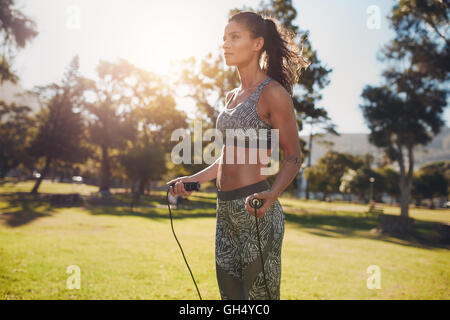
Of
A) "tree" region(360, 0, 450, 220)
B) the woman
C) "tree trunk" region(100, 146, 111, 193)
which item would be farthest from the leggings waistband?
"tree trunk" region(100, 146, 111, 193)

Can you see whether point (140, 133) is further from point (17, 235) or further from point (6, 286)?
point (6, 286)

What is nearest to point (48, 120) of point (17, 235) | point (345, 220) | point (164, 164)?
point (164, 164)

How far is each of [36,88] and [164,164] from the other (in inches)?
836

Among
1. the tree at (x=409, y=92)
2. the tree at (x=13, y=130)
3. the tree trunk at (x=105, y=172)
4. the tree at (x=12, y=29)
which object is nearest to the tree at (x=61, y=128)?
the tree trunk at (x=105, y=172)

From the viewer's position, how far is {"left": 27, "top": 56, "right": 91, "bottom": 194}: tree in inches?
1549

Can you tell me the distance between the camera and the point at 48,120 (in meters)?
40.3

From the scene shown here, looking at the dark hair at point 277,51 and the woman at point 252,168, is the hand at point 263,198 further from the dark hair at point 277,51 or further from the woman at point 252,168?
the dark hair at point 277,51

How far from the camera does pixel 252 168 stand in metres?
2.33

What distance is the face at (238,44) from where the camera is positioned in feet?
7.78

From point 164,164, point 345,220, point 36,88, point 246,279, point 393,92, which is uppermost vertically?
point 36,88

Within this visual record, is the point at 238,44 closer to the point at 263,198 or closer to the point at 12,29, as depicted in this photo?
the point at 263,198

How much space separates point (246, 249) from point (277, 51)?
1.56 meters

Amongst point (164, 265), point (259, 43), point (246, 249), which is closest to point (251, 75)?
point (259, 43)
